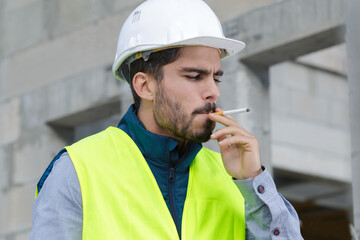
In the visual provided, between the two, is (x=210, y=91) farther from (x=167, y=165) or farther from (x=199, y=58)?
(x=167, y=165)

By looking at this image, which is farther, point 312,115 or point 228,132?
point 312,115

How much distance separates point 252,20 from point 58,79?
6.59 ft

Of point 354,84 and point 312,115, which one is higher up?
point 312,115

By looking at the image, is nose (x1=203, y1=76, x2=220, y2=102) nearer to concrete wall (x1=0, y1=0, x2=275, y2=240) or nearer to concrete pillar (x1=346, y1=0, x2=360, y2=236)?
concrete pillar (x1=346, y1=0, x2=360, y2=236)

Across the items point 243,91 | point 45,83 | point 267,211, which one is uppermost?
point 45,83

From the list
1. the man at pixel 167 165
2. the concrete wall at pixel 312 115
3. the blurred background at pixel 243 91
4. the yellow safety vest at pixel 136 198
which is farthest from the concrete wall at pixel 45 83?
the yellow safety vest at pixel 136 198

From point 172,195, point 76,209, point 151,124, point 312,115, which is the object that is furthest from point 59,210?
point 312,115

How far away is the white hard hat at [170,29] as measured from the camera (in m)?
2.59

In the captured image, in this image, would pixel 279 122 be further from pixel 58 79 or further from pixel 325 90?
pixel 58 79

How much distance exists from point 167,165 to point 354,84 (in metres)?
1.82

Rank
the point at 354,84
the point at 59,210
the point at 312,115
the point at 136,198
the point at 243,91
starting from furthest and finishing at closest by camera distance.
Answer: the point at 312,115, the point at 243,91, the point at 354,84, the point at 136,198, the point at 59,210

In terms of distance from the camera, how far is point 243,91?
4656 millimetres

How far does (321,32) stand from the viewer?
4219 millimetres

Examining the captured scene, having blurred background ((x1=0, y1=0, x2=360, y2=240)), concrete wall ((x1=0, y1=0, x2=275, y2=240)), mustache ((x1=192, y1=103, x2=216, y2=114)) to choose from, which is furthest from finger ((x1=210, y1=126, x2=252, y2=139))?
concrete wall ((x1=0, y1=0, x2=275, y2=240))
